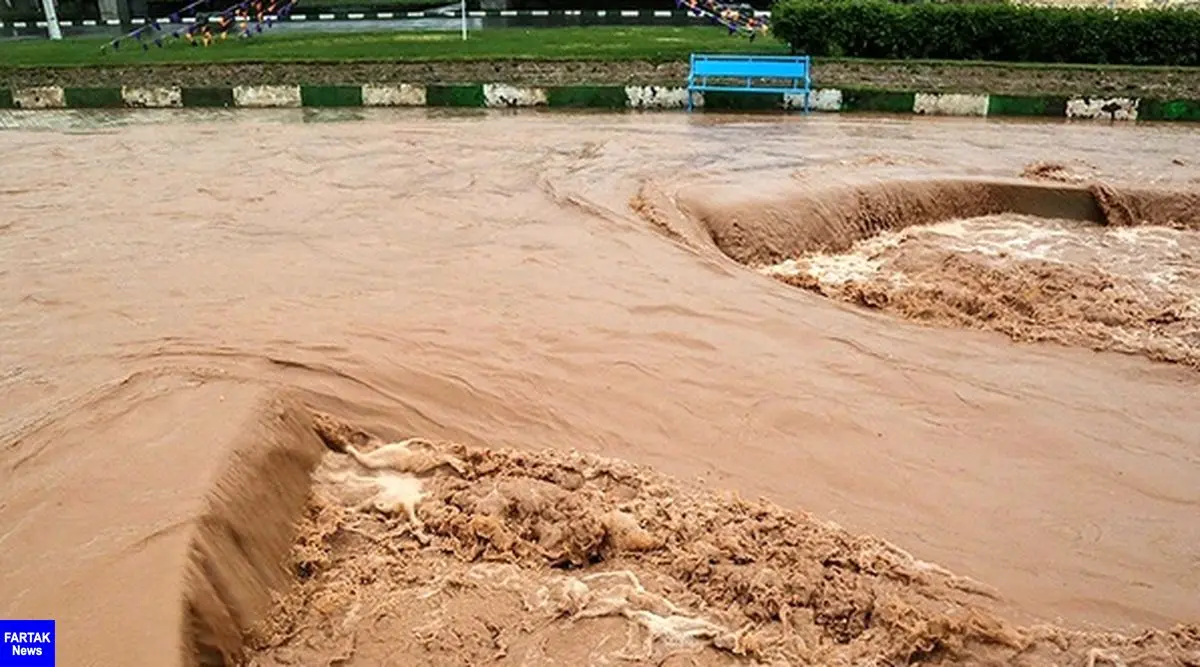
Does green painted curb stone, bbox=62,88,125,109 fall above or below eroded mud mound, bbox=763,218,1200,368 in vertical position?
above

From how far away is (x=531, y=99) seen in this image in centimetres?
1445

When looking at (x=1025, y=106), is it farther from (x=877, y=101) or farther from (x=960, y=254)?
(x=960, y=254)

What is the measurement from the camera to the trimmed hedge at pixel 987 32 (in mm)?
14531

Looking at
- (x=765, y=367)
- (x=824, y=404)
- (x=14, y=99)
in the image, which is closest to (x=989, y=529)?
(x=824, y=404)

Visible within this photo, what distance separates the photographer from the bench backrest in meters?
14.0

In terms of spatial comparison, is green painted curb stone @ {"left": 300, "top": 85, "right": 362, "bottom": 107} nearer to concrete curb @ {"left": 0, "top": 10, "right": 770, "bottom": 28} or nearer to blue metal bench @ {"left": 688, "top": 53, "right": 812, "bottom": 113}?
blue metal bench @ {"left": 688, "top": 53, "right": 812, "bottom": 113}

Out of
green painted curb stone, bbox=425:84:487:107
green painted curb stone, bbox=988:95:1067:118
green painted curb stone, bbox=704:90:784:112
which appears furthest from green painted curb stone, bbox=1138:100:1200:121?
green painted curb stone, bbox=425:84:487:107

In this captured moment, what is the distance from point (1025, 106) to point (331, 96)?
33.4 ft

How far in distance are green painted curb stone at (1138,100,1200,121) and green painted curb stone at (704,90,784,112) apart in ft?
16.6

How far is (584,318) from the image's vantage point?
20.8 feet

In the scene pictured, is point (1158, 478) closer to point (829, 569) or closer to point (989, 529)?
point (989, 529)

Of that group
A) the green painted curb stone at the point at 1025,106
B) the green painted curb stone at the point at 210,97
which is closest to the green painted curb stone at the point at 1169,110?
the green painted curb stone at the point at 1025,106

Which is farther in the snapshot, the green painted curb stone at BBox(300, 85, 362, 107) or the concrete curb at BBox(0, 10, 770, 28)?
the concrete curb at BBox(0, 10, 770, 28)

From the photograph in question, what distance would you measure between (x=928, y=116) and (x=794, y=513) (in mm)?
10889
